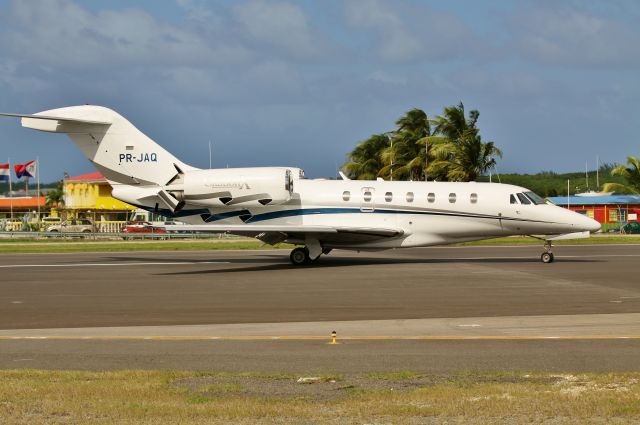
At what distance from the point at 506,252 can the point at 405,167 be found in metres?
30.5

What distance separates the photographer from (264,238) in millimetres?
31203

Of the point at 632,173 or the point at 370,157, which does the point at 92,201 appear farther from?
the point at 632,173

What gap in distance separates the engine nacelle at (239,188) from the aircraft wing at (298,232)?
1.25 metres

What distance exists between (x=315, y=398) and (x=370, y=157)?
236ft

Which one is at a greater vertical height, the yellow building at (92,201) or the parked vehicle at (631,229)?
the yellow building at (92,201)

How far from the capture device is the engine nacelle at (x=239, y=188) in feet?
104

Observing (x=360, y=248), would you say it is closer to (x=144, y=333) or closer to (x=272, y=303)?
(x=272, y=303)

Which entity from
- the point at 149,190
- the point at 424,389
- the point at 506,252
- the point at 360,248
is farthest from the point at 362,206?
Answer: the point at 424,389

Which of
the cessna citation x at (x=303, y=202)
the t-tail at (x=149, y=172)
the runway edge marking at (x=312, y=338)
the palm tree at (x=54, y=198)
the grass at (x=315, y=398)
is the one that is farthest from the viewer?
the palm tree at (x=54, y=198)

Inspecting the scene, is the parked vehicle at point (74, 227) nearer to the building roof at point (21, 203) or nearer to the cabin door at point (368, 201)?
the building roof at point (21, 203)

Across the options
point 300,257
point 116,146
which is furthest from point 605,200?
point 116,146

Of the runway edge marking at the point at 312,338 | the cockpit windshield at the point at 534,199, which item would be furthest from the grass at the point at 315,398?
the cockpit windshield at the point at 534,199

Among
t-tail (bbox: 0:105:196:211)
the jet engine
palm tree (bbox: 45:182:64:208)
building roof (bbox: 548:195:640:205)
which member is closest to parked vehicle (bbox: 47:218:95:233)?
palm tree (bbox: 45:182:64:208)

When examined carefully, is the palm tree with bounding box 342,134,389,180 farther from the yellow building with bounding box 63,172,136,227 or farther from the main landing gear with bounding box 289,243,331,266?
the main landing gear with bounding box 289,243,331,266
